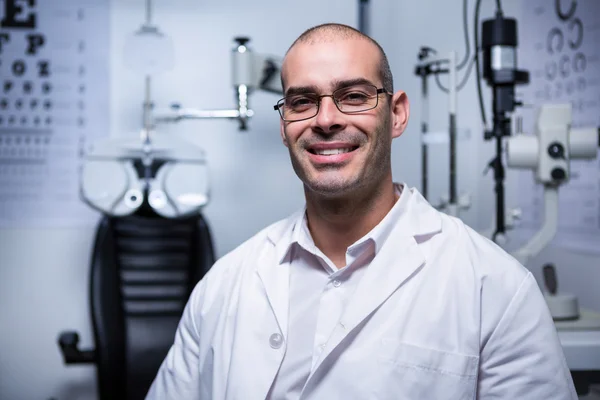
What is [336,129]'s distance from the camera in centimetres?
109

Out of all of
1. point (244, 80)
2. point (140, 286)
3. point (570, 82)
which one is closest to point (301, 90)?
point (244, 80)

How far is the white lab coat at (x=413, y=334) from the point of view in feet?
3.17

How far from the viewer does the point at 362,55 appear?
1113 mm

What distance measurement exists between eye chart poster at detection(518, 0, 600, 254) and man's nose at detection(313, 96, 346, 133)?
2.96 feet

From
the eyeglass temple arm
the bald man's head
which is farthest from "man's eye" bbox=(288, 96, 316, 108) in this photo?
the eyeglass temple arm

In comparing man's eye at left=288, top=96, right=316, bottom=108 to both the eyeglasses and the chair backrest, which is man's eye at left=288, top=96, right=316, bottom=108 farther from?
the chair backrest

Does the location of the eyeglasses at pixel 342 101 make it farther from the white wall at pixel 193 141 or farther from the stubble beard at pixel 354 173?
the white wall at pixel 193 141

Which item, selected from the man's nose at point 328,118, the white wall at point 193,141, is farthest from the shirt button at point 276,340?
the white wall at point 193,141

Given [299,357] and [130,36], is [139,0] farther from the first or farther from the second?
[299,357]

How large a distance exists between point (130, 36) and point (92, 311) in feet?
2.68

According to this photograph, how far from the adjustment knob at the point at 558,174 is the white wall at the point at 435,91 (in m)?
0.69

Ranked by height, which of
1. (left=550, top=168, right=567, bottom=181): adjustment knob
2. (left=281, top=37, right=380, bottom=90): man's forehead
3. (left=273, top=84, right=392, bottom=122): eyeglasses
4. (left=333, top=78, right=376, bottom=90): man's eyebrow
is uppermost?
(left=281, top=37, right=380, bottom=90): man's forehead

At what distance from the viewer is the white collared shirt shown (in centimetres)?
103

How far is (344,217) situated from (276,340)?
0.26m
